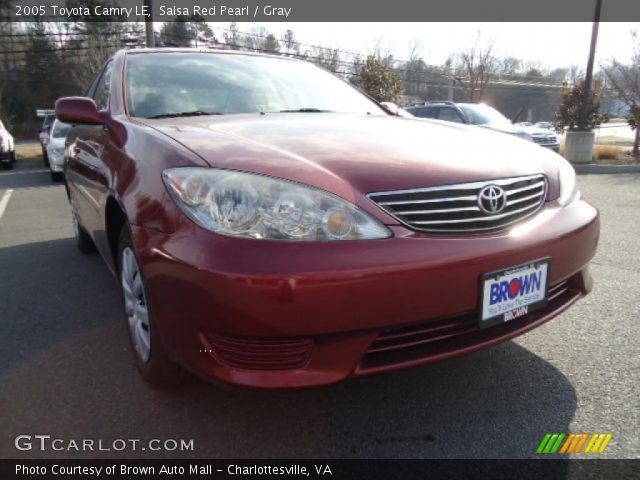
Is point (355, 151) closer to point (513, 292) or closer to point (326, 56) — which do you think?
point (513, 292)

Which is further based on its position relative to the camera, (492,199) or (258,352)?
(492,199)

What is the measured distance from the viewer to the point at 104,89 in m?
3.15

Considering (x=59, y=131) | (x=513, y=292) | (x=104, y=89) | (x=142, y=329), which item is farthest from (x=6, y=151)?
(x=513, y=292)

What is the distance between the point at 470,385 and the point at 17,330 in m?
2.41

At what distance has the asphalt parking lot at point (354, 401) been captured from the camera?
175 cm

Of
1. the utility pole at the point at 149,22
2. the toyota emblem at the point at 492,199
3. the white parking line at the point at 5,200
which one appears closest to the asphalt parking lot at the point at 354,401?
the toyota emblem at the point at 492,199

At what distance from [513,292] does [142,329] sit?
1.49 meters

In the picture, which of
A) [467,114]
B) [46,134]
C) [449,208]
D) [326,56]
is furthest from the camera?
[326,56]

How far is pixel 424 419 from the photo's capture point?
187 centimetres

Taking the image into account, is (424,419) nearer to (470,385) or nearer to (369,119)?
(470,385)

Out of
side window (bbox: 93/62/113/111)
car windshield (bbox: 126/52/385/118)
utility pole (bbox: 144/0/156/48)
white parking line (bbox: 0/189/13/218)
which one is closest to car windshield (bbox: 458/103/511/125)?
car windshield (bbox: 126/52/385/118)

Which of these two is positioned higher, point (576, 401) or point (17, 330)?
point (576, 401)

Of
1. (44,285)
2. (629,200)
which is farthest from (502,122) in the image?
(44,285)

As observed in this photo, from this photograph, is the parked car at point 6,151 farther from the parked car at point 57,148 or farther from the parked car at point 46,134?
the parked car at point 57,148
